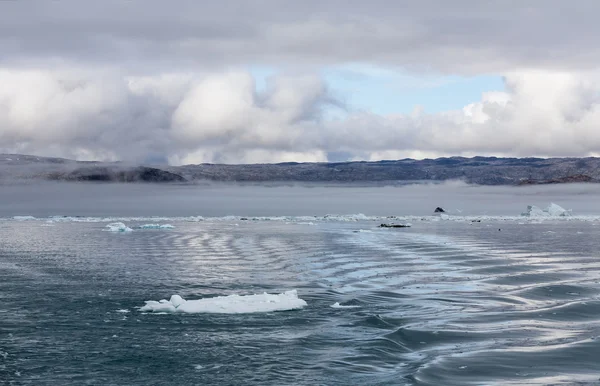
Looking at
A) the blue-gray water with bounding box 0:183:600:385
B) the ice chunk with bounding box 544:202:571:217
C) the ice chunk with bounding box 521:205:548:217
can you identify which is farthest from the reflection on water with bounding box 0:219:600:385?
the ice chunk with bounding box 544:202:571:217

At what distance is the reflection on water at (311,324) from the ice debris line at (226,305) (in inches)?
20.5

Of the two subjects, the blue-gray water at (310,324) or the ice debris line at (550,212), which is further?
the ice debris line at (550,212)

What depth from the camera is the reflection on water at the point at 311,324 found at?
44.4ft

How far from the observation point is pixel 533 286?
24.9 meters

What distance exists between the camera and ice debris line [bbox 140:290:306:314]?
19.4 meters

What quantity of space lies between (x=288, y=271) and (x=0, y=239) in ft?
99.1

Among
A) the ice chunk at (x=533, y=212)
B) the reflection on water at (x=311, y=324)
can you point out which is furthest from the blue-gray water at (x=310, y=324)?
the ice chunk at (x=533, y=212)

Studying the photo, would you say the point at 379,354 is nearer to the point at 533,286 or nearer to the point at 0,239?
the point at 533,286

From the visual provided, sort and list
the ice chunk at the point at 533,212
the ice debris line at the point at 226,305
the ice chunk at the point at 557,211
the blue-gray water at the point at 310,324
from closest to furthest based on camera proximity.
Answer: the blue-gray water at the point at 310,324 < the ice debris line at the point at 226,305 < the ice chunk at the point at 533,212 < the ice chunk at the point at 557,211

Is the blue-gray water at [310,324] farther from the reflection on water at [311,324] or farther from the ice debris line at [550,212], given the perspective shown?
the ice debris line at [550,212]

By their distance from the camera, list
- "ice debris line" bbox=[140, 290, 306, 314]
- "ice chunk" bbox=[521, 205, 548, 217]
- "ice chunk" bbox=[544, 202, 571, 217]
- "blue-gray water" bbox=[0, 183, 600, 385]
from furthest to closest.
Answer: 1. "ice chunk" bbox=[544, 202, 571, 217]
2. "ice chunk" bbox=[521, 205, 548, 217]
3. "ice debris line" bbox=[140, 290, 306, 314]
4. "blue-gray water" bbox=[0, 183, 600, 385]

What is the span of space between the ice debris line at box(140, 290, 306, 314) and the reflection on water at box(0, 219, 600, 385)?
52 centimetres

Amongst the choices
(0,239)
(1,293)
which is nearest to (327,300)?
(1,293)

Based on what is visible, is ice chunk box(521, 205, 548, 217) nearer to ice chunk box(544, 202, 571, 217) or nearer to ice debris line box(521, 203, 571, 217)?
ice debris line box(521, 203, 571, 217)
